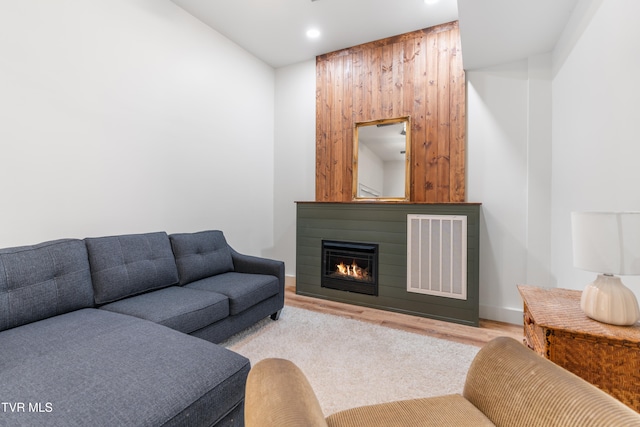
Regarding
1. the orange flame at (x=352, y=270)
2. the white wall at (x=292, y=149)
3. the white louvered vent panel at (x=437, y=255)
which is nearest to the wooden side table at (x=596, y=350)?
the white louvered vent panel at (x=437, y=255)

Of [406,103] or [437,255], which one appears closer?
[437,255]

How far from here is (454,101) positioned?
3.12 meters

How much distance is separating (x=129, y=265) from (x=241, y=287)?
0.84 metres

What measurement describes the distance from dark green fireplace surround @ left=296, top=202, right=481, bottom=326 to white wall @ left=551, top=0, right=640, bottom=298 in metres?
0.69

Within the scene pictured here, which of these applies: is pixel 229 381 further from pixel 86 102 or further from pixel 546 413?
pixel 86 102

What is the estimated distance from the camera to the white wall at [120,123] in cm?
193

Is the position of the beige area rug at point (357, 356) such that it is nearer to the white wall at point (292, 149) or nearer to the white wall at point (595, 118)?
the white wall at point (595, 118)

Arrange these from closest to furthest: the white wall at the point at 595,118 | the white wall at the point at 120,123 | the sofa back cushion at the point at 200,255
→ the white wall at the point at 595,118, the white wall at the point at 120,123, the sofa back cushion at the point at 200,255

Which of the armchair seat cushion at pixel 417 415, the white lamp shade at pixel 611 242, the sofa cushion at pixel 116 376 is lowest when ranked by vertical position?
the armchair seat cushion at pixel 417 415

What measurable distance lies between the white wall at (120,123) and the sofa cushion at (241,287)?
750 millimetres

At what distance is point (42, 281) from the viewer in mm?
1708

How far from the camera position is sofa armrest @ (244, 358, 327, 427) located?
0.64 metres

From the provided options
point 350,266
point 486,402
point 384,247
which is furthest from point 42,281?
point 384,247

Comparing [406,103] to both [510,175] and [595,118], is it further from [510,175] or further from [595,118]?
[595,118]
